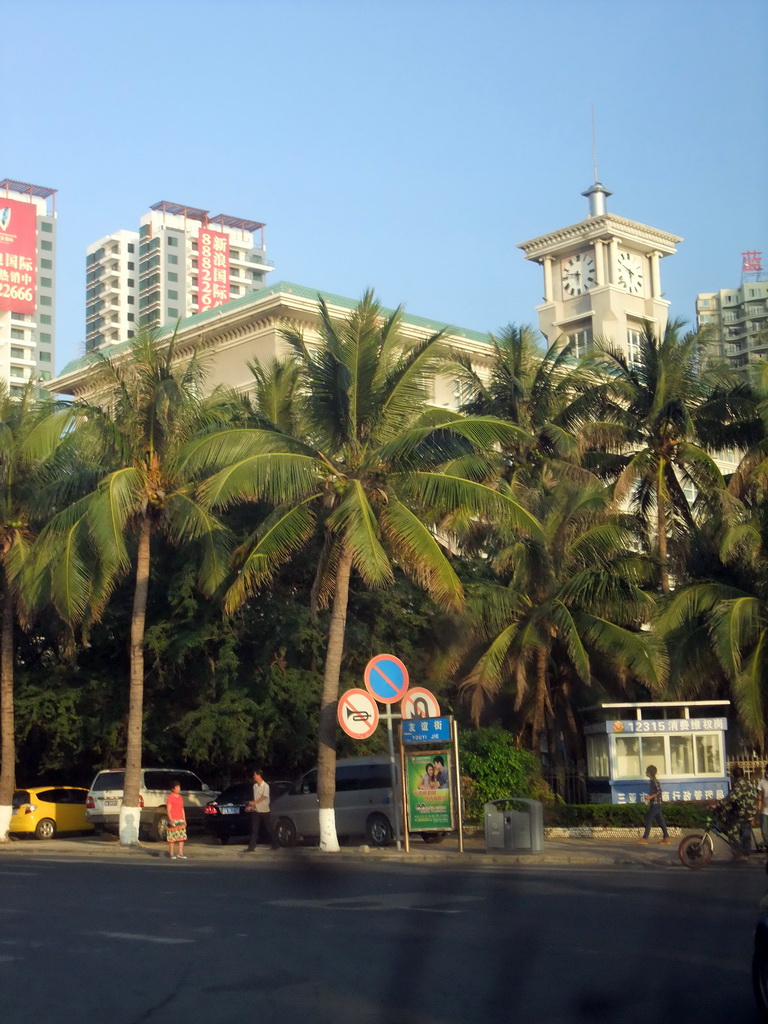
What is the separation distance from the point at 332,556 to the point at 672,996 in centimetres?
1809

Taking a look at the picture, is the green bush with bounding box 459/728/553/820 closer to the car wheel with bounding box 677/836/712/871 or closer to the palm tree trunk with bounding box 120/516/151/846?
the palm tree trunk with bounding box 120/516/151/846

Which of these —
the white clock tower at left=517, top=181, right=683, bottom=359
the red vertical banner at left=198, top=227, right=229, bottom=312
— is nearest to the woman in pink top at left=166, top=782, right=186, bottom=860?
the white clock tower at left=517, top=181, right=683, bottom=359

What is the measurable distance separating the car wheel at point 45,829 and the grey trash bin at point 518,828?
1629 centimetres

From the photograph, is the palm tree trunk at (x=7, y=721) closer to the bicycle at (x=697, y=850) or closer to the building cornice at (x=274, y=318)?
the building cornice at (x=274, y=318)

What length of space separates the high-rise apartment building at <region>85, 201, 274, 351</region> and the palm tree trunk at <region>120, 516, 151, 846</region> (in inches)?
4540

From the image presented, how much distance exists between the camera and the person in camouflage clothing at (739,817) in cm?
1986

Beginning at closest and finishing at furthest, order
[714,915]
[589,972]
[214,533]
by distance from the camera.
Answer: [589,972] < [714,915] < [214,533]

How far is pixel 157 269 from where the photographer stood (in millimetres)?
143750

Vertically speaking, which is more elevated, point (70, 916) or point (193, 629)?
point (193, 629)

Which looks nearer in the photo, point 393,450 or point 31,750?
point 393,450

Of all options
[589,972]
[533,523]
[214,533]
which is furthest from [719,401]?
[589,972]

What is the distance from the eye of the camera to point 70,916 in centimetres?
1308

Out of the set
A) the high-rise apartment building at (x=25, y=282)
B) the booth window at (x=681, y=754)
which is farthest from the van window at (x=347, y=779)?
the high-rise apartment building at (x=25, y=282)

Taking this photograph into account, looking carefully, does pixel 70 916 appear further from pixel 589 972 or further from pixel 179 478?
pixel 179 478
